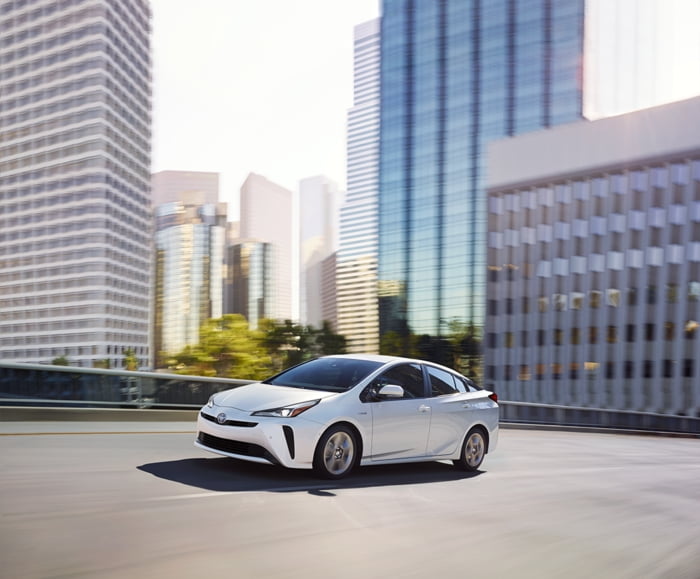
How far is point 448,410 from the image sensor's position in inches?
387

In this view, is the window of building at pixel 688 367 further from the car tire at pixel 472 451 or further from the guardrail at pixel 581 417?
the car tire at pixel 472 451

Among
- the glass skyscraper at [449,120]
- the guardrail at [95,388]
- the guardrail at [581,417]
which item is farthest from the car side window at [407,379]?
the glass skyscraper at [449,120]

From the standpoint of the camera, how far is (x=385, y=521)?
6.51 meters

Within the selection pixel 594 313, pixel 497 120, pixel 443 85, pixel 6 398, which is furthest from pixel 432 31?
pixel 6 398

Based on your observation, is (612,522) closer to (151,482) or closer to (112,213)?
(151,482)

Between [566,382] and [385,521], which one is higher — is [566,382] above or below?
below

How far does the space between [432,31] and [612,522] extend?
431 feet

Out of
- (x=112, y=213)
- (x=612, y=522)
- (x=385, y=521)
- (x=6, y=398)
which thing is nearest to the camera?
(x=385, y=521)

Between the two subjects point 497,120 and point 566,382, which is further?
point 497,120

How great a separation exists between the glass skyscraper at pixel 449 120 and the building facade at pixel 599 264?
2691cm

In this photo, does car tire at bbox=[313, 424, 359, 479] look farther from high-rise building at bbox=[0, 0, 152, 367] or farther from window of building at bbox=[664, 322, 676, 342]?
high-rise building at bbox=[0, 0, 152, 367]

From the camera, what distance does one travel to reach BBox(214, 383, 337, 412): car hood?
321 inches

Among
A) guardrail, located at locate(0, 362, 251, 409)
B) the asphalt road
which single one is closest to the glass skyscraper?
guardrail, located at locate(0, 362, 251, 409)

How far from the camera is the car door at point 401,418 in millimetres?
8797
